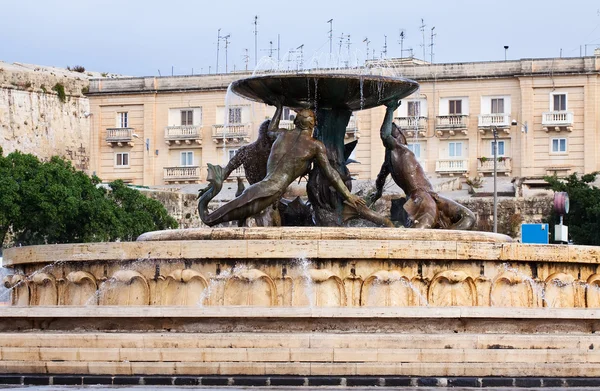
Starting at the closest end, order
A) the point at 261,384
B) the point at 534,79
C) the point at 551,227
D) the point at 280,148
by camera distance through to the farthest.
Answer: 1. the point at 261,384
2. the point at 280,148
3. the point at 551,227
4. the point at 534,79

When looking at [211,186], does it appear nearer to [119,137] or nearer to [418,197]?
[418,197]

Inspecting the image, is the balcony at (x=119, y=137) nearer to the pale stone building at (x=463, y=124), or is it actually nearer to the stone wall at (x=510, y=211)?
the pale stone building at (x=463, y=124)

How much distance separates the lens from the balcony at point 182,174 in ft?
217

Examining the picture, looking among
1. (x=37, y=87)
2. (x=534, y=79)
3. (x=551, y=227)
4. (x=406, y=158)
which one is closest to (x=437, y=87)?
(x=534, y=79)

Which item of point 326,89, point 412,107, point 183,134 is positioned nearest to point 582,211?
point 412,107

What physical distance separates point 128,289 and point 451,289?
3697 mm

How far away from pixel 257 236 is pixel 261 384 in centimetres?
330

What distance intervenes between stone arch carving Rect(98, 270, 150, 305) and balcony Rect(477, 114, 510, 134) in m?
45.9

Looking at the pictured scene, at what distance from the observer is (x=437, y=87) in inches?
2507

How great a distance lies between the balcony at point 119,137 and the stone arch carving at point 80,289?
163 feet

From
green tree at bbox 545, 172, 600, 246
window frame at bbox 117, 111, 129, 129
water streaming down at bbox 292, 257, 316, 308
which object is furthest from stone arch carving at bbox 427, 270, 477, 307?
window frame at bbox 117, 111, 129, 129

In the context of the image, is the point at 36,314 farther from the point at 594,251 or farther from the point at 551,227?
the point at 551,227

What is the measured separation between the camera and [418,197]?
67.0ft

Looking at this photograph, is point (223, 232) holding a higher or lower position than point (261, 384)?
Result: higher
